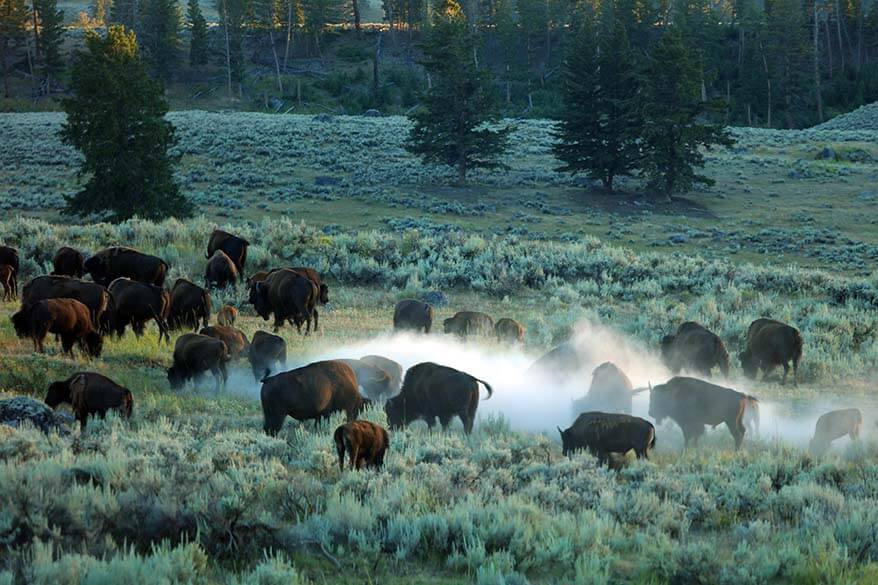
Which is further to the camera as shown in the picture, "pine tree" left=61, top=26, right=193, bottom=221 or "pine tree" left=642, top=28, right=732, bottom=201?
"pine tree" left=642, top=28, right=732, bottom=201

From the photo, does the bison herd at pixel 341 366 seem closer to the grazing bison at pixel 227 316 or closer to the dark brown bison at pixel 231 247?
the grazing bison at pixel 227 316

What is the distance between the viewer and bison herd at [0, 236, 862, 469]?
434 inches

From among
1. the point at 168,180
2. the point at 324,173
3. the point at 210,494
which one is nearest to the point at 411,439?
the point at 210,494

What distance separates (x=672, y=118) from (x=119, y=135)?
28.8 m

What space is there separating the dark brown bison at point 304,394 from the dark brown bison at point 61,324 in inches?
193

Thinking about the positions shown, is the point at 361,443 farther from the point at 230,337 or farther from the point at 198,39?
the point at 198,39

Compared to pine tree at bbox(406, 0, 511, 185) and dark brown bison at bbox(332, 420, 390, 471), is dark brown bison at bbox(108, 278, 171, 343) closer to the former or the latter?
dark brown bison at bbox(332, 420, 390, 471)

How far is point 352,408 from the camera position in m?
11.6

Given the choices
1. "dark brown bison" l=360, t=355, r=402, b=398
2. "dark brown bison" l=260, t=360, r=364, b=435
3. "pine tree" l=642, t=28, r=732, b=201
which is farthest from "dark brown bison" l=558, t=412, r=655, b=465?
"pine tree" l=642, t=28, r=732, b=201

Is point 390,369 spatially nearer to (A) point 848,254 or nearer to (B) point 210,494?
(B) point 210,494

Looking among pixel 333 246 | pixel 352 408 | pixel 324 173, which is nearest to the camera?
pixel 352 408

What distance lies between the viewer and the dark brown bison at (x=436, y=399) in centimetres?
1180

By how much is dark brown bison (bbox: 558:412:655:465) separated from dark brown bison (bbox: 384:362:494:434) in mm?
1485

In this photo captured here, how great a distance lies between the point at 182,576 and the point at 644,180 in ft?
173
